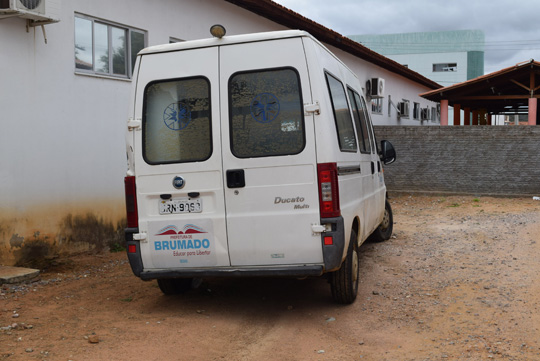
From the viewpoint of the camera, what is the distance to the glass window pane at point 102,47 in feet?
28.6

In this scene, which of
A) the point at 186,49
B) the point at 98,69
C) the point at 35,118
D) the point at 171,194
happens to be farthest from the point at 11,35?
the point at 171,194

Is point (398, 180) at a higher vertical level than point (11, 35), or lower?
lower

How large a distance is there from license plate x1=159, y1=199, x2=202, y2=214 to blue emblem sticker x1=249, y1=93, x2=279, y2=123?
893 mm

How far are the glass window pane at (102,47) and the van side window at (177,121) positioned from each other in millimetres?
4056

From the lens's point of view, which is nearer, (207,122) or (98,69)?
(207,122)

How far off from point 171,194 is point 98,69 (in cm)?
451

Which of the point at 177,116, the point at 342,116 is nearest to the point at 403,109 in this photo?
the point at 342,116

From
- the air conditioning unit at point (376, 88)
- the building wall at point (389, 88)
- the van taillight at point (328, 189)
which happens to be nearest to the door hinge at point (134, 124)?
the van taillight at point (328, 189)

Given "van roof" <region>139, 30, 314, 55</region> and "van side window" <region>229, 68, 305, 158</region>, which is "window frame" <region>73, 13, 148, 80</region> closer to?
"van roof" <region>139, 30, 314, 55</region>

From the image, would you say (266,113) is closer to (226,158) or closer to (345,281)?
(226,158)

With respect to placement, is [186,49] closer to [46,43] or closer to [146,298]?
[146,298]

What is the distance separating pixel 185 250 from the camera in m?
5.01

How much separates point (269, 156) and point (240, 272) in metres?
1.03

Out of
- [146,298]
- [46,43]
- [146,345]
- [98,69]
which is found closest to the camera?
[146,345]
